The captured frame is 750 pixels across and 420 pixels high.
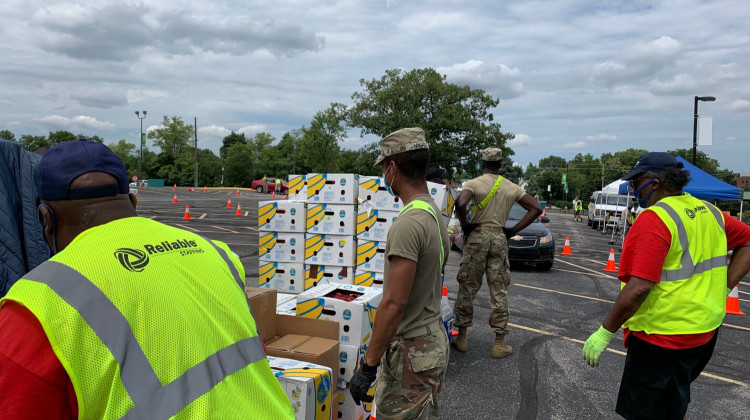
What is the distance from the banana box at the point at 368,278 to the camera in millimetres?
5598

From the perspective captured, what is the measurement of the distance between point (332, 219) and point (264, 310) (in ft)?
7.77

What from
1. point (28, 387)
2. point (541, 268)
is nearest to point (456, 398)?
point (28, 387)

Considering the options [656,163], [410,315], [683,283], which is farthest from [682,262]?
[410,315]

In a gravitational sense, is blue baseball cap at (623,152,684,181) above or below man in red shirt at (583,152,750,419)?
above

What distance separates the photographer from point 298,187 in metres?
6.00

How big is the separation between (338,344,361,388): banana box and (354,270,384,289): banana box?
2.04 meters

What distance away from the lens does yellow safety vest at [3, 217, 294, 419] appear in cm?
105

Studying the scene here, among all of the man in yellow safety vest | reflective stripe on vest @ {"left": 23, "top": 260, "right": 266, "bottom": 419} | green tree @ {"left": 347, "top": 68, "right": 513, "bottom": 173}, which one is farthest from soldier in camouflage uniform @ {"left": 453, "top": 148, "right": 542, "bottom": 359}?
green tree @ {"left": 347, "top": 68, "right": 513, "bottom": 173}

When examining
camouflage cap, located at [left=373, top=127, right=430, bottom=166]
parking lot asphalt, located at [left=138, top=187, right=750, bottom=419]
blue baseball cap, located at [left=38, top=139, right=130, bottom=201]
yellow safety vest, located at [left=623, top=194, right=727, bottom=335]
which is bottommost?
parking lot asphalt, located at [left=138, top=187, right=750, bottom=419]

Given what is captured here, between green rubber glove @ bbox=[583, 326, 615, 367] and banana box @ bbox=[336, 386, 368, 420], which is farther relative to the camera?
banana box @ bbox=[336, 386, 368, 420]

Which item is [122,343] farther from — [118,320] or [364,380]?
[364,380]

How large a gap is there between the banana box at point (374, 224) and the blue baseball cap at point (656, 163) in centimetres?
292

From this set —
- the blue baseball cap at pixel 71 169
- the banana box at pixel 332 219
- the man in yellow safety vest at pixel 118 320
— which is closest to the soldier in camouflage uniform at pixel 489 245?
the banana box at pixel 332 219

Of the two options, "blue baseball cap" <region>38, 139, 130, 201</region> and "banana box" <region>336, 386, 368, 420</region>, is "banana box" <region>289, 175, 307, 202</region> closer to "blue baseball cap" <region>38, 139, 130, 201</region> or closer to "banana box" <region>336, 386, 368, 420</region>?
"banana box" <region>336, 386, 368, 420</region>
